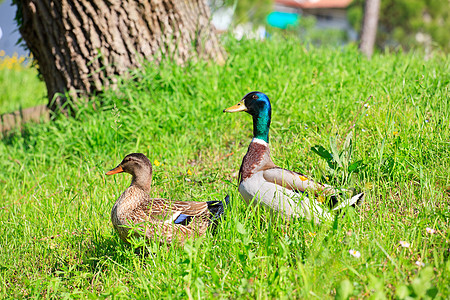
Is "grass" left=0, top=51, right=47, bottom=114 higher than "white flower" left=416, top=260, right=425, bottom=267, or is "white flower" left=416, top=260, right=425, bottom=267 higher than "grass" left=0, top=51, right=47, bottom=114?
"grass" left=0, top=51, right=47, bottom=114

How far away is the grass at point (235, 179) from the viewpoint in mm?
2344

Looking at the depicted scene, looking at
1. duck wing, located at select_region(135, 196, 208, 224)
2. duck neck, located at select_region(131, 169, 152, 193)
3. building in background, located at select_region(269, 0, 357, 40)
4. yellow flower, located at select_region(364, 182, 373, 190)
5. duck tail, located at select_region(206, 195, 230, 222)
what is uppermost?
building in background, located at select_region(269, 0, 357, 40)

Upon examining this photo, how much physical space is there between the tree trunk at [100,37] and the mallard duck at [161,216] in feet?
8.08

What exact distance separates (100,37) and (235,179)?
101 inches

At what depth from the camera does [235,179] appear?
3869 mm

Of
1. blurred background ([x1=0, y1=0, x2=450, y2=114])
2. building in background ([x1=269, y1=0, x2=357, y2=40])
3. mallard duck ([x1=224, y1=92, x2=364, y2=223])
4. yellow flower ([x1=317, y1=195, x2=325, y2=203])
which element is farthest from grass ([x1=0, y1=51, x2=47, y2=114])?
building in background ([x1=269, y1=0, x2=357, y2=40])

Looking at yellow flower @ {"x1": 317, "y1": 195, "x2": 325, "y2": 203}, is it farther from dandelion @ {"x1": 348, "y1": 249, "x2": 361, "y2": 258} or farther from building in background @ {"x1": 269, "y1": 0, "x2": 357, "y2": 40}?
building in background @ {"x1": 269, "y1": 0, "x2": 357, "y2": 40}

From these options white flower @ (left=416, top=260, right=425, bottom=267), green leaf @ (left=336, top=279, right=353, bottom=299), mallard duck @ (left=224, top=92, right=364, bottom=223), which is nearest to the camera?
green leaf @ (left=336, top=279, right=353, bottom=299)

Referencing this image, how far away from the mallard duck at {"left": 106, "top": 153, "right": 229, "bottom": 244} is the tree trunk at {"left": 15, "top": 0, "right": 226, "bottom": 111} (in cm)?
246

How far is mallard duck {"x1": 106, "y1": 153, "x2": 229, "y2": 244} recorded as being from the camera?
2.99m

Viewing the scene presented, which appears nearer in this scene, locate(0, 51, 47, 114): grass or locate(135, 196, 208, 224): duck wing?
locate(135, 196, 208, 224): duck wing

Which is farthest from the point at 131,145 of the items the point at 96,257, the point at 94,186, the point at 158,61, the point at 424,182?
the point at 424,182

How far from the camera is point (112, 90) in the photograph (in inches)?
206

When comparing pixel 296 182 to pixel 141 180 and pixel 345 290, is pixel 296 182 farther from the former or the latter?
pixel 141 180
